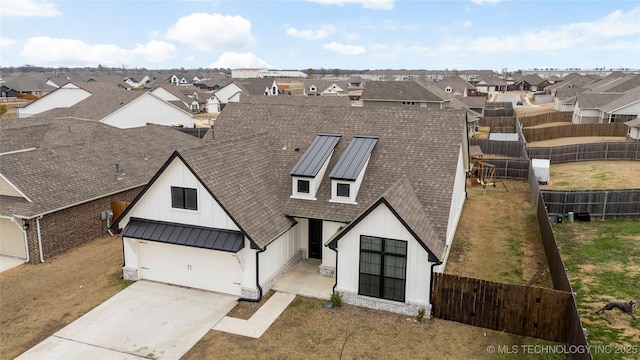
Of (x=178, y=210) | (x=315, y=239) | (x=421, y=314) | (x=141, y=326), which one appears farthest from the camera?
(x=315, y=239)

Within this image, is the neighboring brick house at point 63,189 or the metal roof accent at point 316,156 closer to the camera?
the metal roof accent at point 316,156

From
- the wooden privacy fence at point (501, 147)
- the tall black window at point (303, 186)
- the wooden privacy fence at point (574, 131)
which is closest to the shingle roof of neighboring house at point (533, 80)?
the wooden privacy fence at point (574, 131)

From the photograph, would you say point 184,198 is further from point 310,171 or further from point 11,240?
point 11,240

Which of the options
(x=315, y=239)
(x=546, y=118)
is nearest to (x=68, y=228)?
(x=315, y=239)

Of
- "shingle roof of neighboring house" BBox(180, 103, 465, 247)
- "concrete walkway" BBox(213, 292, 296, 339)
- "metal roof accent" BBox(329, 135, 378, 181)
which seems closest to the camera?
"concrete walkway" BBox(213, 292, 296, 339)

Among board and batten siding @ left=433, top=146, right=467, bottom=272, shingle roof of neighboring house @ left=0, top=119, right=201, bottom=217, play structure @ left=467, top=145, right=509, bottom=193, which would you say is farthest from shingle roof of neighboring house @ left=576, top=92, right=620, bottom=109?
shingle roof of neighboring house @ left=0, top=119, right=201, bottom=217

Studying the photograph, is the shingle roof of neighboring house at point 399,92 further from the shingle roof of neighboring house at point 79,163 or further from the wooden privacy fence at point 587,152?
the shingle roof of neighboring house at point 79,163

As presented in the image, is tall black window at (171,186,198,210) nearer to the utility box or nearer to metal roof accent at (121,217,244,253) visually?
metal roof accent at (121,217,244,253)
